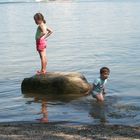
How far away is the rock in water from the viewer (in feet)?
46.6

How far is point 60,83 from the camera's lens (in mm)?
14219

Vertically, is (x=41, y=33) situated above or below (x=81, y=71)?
above

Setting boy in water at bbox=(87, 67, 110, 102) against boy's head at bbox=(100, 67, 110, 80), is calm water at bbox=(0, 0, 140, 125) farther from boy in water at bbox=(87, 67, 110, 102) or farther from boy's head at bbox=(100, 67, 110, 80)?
boy's head at bbox=(100, 67, 110, 80)

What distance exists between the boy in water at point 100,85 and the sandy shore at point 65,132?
228 cm

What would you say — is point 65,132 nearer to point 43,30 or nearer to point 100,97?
point 100,97

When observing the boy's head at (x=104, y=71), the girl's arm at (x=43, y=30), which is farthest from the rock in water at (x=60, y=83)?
the boy's head at (x=104, y=71)

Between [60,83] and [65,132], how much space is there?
465 centimetres

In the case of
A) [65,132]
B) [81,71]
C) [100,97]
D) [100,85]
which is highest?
[81,71]

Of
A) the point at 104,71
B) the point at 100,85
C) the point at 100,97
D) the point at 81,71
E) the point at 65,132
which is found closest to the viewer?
the point at 65,132

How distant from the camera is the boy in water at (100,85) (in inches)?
493

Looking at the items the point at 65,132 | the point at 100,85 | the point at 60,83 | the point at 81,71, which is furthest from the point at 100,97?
the point at 81,71

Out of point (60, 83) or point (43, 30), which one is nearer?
point (60, 83)

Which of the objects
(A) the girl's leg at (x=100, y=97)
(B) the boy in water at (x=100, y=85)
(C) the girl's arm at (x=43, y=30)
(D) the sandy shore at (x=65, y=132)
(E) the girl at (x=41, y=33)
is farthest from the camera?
(C) the girl's arm at (x=43, y=30)

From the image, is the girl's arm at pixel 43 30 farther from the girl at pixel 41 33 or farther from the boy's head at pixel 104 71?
the boy's head at pixel 104 71
